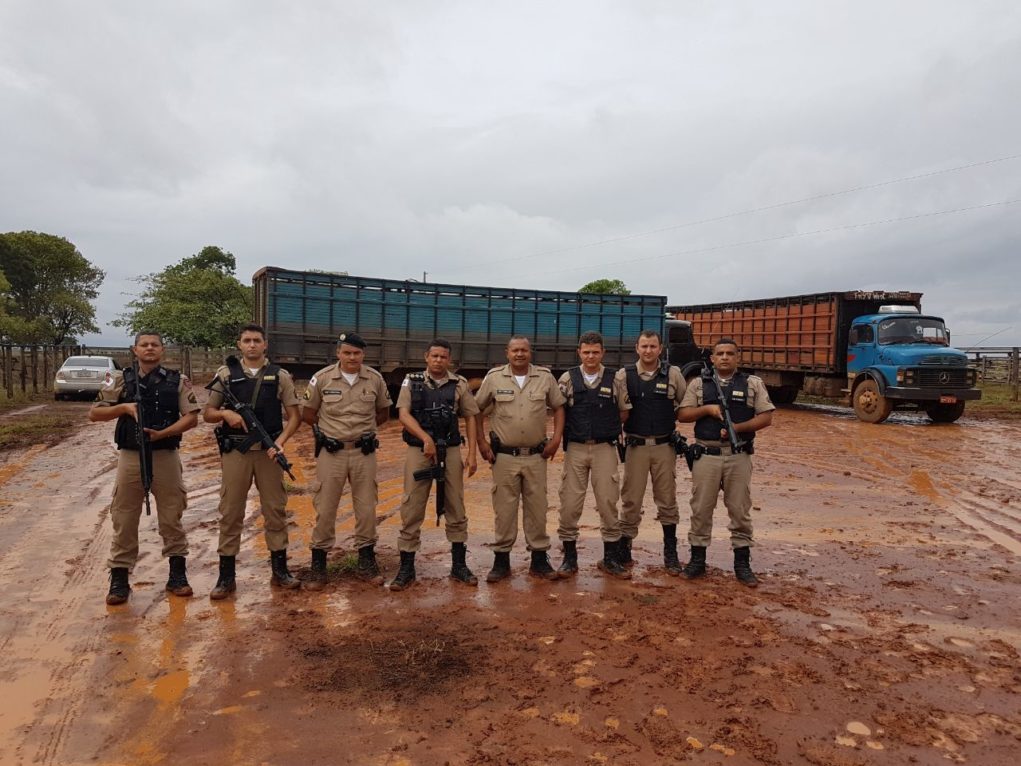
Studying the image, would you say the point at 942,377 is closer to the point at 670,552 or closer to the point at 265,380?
the point at 670,552

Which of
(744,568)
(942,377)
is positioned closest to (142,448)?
(744,568)

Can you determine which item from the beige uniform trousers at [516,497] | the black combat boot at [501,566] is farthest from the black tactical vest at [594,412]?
the black combat boot at [501,566]

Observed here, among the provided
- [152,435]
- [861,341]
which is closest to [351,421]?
[152,435]

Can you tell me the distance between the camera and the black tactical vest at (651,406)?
4594 mm

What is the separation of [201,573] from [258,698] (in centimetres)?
189

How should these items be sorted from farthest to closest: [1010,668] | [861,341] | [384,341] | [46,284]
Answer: [46,284], [861,341], [384,341], [1010,668]

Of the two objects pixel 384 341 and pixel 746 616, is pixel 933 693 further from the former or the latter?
pixel 384 341

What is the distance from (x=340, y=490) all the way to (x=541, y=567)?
5.02ft

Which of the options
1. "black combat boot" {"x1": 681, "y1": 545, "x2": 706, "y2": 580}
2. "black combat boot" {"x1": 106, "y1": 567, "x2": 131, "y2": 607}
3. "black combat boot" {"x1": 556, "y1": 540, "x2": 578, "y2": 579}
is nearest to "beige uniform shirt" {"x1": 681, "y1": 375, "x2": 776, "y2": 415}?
"black combat boot" {"x1": 681, "y1": 545, "x2": 706, "y2": 580}

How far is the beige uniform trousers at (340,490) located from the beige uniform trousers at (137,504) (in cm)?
87

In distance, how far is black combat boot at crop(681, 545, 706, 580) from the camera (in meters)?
4.45

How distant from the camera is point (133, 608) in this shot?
3.84 meters

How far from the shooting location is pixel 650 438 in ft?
15.1

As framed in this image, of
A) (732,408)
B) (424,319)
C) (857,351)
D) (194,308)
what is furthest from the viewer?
(194,308)
